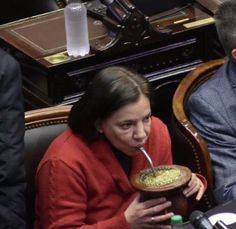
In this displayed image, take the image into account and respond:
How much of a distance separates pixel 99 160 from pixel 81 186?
0.33 ft

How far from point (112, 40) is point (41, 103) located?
0.38 m

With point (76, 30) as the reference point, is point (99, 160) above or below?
below

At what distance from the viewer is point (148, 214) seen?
2.04 m

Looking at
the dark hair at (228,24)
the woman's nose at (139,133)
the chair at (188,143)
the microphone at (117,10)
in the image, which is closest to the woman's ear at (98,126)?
the woman's nose at (139,133)

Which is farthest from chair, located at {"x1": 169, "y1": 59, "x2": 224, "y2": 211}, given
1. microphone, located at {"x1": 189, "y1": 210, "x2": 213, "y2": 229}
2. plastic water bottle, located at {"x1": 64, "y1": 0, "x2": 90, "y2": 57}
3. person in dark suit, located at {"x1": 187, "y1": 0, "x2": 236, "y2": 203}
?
microphone, located at {"x1": 189, "y1": 210, "x2": 213, "y2": 229}

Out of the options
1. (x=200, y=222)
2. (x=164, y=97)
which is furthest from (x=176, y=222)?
(x=164, y=97)

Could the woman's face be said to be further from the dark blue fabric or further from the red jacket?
the dark blue fabric

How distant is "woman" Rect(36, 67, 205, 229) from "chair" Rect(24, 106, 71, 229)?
0.11 m

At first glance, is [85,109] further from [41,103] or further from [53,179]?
[41,103]

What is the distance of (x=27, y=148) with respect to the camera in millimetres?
2363

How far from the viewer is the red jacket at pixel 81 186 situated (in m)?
2.17

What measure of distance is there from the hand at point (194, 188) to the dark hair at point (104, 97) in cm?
28

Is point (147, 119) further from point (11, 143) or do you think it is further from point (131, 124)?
point (11, 143)

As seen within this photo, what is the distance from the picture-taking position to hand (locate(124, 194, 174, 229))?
2.00 metres
